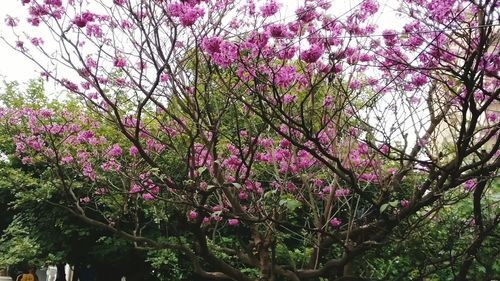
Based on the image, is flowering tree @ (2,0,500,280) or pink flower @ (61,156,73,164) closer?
flowering tree @ (2,0,500,280)

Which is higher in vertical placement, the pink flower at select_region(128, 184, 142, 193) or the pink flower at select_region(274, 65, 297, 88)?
the pink flower at select_region(274, 65, 297, 88)

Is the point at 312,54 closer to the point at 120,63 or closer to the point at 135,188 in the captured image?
the point at 120,63

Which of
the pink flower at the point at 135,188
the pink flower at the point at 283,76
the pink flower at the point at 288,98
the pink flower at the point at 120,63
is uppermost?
the pink flower at the point at 120,63

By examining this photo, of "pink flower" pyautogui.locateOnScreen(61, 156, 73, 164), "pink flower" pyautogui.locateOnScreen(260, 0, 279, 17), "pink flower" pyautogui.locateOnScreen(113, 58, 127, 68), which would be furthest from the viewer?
"pink flower" pyautogui.locateOnScreen(61, 156, 73, 164)

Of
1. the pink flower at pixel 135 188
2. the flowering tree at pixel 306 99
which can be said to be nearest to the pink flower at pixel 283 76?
the flowering tree at pixel 306 99

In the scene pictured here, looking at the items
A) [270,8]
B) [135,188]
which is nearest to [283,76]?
[270,8]

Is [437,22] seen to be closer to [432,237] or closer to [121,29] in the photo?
[121,29]

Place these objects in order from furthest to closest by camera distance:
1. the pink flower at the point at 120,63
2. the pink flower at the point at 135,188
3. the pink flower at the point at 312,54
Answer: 1. the pink flower at the point at 135,188
2. the pink flower at the point at 120,63
3. the pink flower at the point at 312,54

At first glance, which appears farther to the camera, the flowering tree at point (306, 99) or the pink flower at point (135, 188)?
the pink flower at point (135, 188)

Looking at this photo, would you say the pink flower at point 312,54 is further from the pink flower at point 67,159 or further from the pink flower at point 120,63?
the pink flower at point 67,159

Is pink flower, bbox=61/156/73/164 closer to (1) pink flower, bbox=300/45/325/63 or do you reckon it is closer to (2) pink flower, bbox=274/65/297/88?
(2) pink flower, bbox=274/65/297/88

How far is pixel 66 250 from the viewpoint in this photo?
1306cm

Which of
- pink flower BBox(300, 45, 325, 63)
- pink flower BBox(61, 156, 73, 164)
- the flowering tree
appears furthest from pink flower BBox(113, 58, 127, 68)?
pink flower BBox(61, 156, 73, 164)

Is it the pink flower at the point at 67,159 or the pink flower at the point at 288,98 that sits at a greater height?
the pink flower at the point at 67,159
